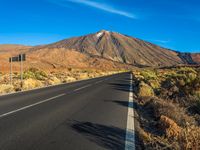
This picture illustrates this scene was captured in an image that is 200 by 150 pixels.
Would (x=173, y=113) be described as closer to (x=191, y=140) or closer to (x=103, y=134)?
(x=103, y=134)

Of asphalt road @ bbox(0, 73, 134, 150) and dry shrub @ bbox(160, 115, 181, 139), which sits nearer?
asphalt road @ bbox(0, 73, 134, 150)

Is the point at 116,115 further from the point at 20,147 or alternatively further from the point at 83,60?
the point at 83,60

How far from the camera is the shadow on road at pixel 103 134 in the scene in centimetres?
680

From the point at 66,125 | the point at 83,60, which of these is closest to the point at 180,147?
the point at 66,125

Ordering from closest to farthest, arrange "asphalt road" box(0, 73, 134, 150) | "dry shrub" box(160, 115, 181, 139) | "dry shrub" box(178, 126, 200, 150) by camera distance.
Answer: "dry shrub" box(178, 126, 200, 150) → "asphalt road" box(0, 73, 134, 150) → "dry shrub" box(160, 115, 181, 139)

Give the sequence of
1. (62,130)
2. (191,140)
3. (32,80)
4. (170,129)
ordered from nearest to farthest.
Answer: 1. (191,140)
2. (170,129)
3. (62,130)
4. (32,80)

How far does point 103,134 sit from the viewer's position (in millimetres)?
7789

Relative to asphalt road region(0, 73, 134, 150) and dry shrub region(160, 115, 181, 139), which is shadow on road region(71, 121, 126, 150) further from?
dry shrub region(160, 115, 181, 139)

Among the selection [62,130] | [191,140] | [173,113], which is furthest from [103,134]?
[173,113]

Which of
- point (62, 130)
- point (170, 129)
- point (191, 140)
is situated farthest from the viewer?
point (62, 130)

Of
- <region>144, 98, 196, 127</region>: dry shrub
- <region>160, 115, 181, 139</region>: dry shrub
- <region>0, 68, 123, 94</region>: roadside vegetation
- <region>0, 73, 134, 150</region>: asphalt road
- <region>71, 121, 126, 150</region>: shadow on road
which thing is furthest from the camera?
<region>0, 68, 123, 94</region>: roadside vegetation

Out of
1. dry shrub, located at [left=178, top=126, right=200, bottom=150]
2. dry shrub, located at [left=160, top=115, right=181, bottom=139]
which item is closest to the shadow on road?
dry shrub, located at [left=160, top=115, right=181, bottom=139]

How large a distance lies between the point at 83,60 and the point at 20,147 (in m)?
159

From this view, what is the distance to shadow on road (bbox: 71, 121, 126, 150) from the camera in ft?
22.3
